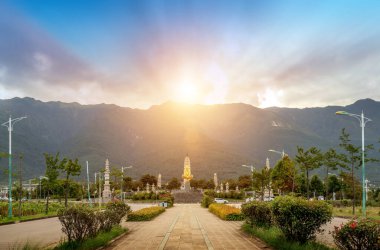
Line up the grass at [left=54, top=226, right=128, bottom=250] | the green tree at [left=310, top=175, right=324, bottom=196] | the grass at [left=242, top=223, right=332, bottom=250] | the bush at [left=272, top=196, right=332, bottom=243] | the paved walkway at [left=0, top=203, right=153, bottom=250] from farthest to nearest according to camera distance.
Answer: the green tree at [left=310, top=175, right=324, bottom=196], the paved walkway at [left=0, top=203, right=153, bottom=250], the grass at [left=54, top=226, right=128, bottom=250], the bush at [left=272, top=196, right=332, bottom=243], the grass at [left=242, top=223, right=332, bottom=250]

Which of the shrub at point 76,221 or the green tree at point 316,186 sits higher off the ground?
the shrub at point 76,221

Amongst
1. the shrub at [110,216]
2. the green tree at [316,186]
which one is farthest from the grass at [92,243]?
the green tree at [316,186]

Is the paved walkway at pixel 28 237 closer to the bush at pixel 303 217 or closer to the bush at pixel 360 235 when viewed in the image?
the bush at pixel 303 217

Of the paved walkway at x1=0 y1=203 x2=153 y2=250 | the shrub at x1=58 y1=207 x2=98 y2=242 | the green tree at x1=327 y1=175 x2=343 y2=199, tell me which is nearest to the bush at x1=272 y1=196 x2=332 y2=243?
the shrub at x1=58 y1=207 x2=98 y2=242

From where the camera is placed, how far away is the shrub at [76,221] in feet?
43.4

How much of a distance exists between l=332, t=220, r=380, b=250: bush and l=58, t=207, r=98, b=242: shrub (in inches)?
314

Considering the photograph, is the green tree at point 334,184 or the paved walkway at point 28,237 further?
the green tree at point 334,184

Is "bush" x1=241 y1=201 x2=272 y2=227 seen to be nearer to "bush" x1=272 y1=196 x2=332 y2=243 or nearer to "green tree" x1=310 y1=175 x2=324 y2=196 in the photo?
"bush" x1=272 y1=196 x2=332 y2=243

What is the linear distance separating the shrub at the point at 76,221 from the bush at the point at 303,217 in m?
6.37

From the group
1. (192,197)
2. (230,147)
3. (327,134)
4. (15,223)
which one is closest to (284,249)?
(15,223)

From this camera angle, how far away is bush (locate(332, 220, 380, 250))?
8.69 m

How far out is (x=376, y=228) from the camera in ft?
28.7

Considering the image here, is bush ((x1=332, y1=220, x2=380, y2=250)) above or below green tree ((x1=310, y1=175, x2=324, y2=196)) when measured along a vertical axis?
above

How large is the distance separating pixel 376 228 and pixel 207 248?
23.5ft
